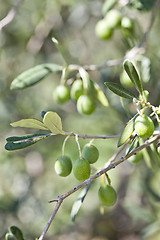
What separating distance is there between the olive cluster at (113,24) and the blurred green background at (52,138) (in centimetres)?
81

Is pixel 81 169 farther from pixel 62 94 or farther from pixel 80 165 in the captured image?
pixel 62 94

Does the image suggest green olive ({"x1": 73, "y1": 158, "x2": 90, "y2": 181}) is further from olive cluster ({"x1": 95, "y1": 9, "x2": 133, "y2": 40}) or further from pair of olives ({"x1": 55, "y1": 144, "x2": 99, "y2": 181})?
olive cluster ({"x1": 95, "y1": 9, "x2": 133, "y2": 40})

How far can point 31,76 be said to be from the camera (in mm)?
1427

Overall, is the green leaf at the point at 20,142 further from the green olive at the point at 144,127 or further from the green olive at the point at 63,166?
the green olive at the point at 144,127

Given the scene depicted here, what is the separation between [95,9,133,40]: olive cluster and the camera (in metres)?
1.57

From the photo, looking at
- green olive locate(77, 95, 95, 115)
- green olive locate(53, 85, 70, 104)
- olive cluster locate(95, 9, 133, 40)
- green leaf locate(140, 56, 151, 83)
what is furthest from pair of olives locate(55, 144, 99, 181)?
olive cluster locate(95, 9, 133, 40)

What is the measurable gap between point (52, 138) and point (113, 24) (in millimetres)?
1591

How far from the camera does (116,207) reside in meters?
3.23

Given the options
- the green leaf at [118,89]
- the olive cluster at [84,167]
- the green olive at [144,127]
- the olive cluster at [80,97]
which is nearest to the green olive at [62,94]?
the olive cluster at [80,97]

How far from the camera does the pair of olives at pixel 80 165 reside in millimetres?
Answer: 1080

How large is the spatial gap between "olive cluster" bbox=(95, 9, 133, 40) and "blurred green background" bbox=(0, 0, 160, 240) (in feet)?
2.67

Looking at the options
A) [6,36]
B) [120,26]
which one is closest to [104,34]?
[120,26]

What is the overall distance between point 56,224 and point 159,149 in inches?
77.4

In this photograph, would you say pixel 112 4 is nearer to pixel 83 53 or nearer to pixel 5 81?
pixel 5 81
